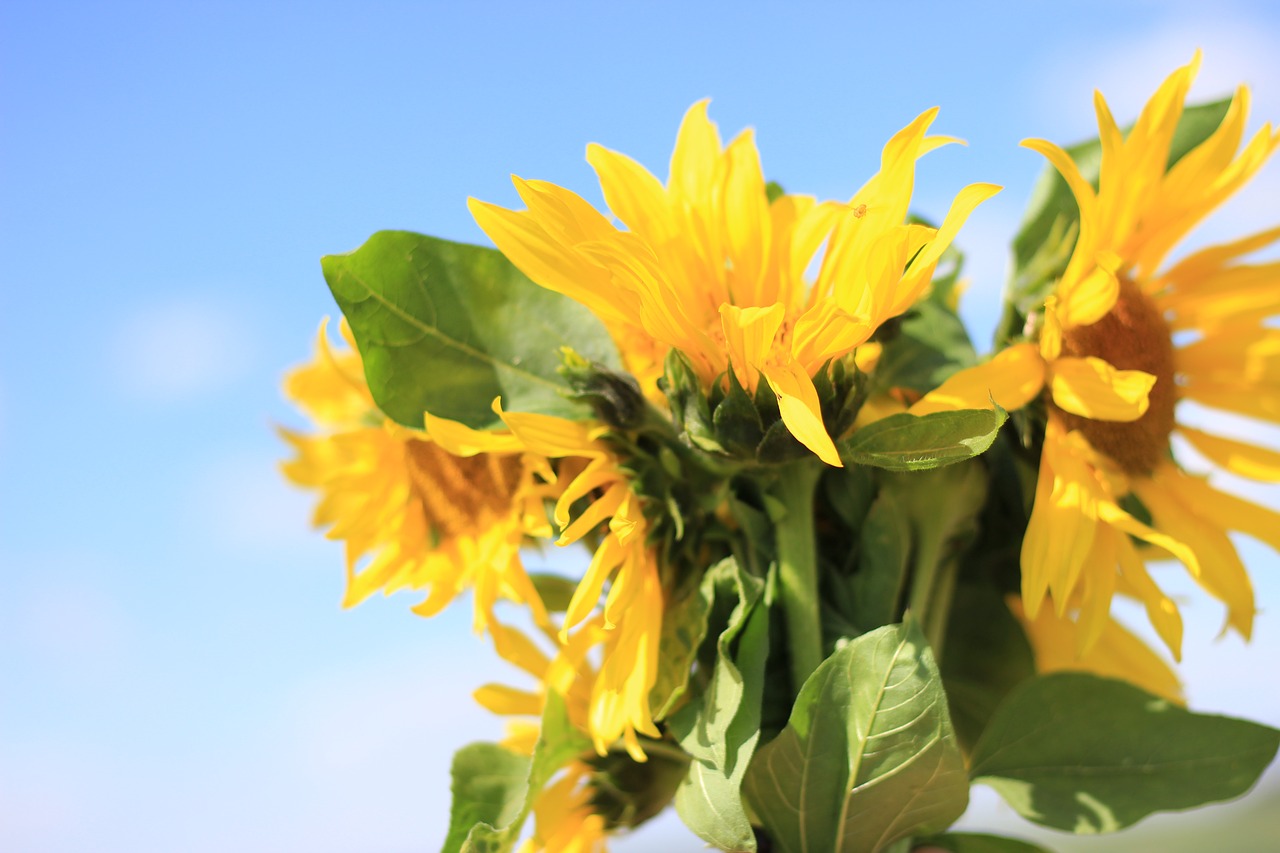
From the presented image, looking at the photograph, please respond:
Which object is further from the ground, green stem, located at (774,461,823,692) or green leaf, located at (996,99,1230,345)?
green leaf, located at (996,99,1230,345)

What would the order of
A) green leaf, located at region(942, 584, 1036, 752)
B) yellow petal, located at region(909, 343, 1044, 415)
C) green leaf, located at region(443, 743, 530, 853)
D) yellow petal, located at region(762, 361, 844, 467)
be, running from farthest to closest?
green leaf, located at region(942, 584, 1036, 752) < green leaf, located at region(443, 743, 530, 853) < yellow petal, located at region(909, 343, 1044, 415) < yellow petal, located at region(762, 361, 844, 467)

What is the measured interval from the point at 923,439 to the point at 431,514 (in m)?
0.37

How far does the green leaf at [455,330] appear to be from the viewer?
72 cm

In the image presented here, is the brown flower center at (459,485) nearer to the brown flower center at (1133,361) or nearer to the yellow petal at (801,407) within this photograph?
the yellow petal at (801,407)

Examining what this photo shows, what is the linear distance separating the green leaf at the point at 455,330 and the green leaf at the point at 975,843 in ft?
1.32

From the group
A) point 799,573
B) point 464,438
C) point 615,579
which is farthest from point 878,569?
point 464,438

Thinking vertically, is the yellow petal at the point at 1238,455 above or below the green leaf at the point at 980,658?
above

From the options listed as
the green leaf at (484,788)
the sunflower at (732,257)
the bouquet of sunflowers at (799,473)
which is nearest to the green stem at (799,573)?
the bouquet of sunflowers at (799,473)

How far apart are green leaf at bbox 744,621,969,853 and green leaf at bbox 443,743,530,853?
183 millimetres

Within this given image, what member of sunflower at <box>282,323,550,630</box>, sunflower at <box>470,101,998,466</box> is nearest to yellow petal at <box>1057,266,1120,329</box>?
sunflower at <box>470,101,998,466</box>

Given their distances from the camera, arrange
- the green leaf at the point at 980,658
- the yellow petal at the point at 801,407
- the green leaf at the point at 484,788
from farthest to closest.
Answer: the green leaf at the point at 980,658
the green leaf at the point at 484,788
the yellow petal at the point at 801,407

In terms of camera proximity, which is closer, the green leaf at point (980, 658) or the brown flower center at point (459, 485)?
the brown flower center at point (459, 485)

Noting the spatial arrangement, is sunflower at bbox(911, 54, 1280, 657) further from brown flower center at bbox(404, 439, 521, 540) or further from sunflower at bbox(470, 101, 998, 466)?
brown flower center at bbox(404, 439, 521, 540)

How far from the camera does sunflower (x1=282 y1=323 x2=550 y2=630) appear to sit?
0.76 m
